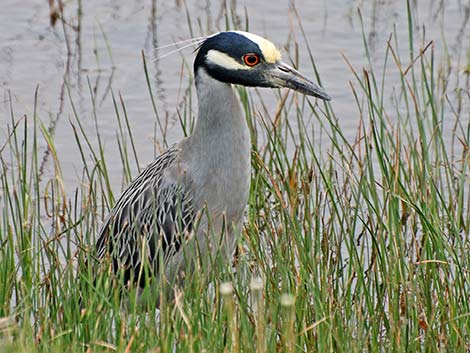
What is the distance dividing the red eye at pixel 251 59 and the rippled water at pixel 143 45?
2.18m

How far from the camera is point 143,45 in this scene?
7984mm

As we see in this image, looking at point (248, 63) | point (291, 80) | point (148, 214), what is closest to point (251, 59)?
point (248, 63)

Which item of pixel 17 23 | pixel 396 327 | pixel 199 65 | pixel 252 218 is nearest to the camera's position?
pixel 396 327

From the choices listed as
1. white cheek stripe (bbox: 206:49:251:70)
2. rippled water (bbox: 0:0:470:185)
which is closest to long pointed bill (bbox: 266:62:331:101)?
white cheek stripe (bbox: 206:49:251:70)

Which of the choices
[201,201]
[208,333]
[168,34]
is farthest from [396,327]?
[168,34]

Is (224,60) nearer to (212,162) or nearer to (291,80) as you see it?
(291,80)

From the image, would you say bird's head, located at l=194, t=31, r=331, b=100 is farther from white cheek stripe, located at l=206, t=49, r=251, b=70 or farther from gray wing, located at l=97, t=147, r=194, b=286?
gray wing, located at l=97, t=147, r=194, b=286

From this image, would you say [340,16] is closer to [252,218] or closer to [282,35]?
[282,35]

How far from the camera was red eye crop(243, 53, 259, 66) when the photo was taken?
4836 millimetres

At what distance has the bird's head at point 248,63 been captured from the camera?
4.82 metres

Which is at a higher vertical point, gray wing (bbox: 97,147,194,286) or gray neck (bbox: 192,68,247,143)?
gray neck (bbox: 192,68,247,143)

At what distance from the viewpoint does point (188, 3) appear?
8.42 meters

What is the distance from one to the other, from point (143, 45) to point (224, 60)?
3234 mm

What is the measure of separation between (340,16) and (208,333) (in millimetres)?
4975
